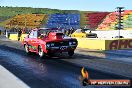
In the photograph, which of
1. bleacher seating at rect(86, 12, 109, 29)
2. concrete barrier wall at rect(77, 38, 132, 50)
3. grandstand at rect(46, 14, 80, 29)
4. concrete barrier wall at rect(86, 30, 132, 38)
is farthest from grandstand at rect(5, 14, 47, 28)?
concrete barrier wall at rect(77, 38, 132, 50)

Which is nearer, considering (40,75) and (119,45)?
(40,75)

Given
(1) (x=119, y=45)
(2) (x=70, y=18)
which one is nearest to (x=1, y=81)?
(1) (x=119, y=45)

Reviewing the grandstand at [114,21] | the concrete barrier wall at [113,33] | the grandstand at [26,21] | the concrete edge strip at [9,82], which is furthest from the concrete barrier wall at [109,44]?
the grandstand at [26,21]

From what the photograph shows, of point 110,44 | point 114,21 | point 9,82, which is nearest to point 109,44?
point 110,44

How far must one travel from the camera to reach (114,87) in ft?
27.7

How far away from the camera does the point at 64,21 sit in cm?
9350

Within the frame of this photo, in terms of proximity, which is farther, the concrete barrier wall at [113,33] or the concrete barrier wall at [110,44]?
the concrete barrier wall at [113,33]

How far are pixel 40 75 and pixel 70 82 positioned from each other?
1.94 meters

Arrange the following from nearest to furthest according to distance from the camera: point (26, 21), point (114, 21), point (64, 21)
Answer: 1. point (114, 21)
2. point (64, 21)
3. point (26, 21)

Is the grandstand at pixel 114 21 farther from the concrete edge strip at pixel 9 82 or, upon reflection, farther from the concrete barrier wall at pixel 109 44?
the concrete edge strip at pixel 9 82

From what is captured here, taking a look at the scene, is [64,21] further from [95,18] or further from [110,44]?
[110,44]

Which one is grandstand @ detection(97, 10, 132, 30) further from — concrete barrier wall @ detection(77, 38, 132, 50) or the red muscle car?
the red muscle car

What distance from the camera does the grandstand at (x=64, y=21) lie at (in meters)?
91.1

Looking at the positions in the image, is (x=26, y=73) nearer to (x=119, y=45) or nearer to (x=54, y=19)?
(x=119, y=45)
